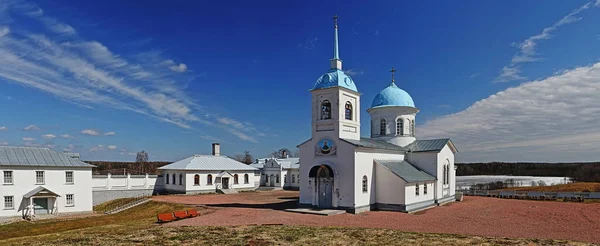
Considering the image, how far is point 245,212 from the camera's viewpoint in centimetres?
2380

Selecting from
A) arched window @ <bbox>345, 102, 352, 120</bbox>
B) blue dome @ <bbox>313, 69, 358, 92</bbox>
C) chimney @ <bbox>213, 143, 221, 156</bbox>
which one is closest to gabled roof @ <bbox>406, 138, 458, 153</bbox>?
arched window @ <bbox>345, 102, 352, 120</bbox>

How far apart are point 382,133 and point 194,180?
2044 cm

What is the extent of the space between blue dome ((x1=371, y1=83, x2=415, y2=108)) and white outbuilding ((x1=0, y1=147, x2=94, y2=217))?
2444 cm

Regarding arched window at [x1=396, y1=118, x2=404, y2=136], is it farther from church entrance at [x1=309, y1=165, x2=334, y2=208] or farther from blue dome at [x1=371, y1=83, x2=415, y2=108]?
church entrance at [x1=309, y1=165, x2=334, y2=208]

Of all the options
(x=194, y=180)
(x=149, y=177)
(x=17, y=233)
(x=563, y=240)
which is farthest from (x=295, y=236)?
(x=149, y=177)

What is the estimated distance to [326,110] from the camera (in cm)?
2523

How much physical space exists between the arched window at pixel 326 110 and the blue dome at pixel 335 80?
106cm

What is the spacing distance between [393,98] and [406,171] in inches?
292

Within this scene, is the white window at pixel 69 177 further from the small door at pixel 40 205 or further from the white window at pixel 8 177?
the white window at pixel 8 177

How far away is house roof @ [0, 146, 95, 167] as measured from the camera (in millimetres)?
28609

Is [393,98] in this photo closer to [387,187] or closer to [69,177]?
[387,187]

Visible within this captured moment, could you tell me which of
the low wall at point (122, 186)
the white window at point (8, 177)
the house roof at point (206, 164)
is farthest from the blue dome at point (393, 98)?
the white window at point (8, 177)

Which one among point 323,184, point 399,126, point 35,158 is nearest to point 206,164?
point 35,158

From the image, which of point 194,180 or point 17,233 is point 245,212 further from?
point 194,180
